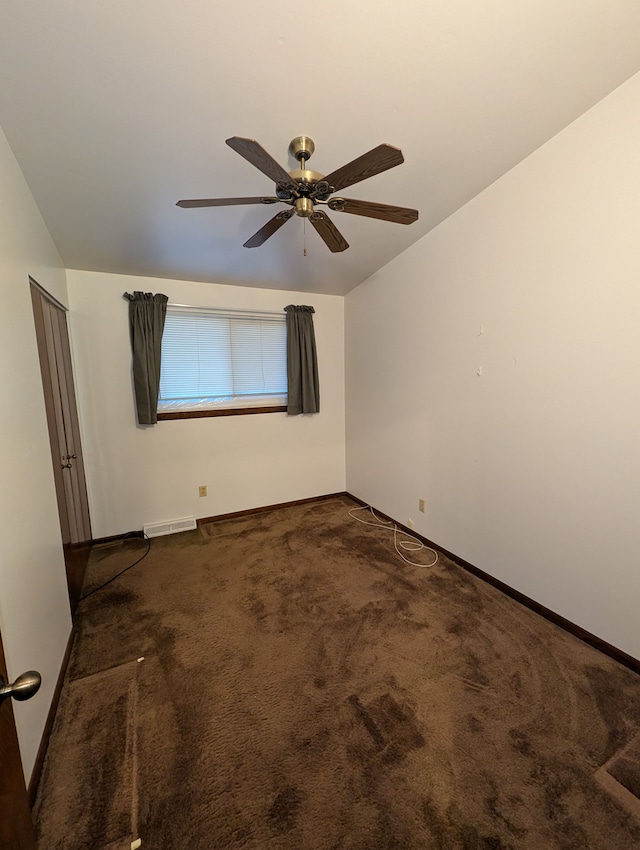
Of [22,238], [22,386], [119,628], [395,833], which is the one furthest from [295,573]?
[22,238]

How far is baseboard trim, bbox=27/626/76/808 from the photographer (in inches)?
46.6

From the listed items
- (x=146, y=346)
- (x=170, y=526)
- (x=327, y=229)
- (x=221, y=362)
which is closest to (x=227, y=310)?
(x=221, y=362)

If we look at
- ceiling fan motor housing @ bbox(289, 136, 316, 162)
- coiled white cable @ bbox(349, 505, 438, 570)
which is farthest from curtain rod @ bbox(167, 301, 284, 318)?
coiled white cable @ bbox(349, 505, 438, 570)

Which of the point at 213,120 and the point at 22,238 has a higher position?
the point at 213,120

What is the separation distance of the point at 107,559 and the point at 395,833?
2.67 m

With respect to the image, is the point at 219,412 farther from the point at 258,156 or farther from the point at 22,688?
the point at 22,688

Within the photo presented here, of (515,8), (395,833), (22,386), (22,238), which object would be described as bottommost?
(395,833)

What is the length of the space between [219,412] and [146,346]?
89cm

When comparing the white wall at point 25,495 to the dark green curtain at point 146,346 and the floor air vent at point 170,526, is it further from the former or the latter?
the floor air vent at point 170,526

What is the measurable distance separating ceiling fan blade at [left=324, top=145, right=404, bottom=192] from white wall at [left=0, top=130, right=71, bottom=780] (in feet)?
4.52

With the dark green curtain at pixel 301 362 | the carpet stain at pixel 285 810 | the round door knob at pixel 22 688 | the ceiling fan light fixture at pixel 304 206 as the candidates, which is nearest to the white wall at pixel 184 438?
the dark green curtain at pixel 301 362

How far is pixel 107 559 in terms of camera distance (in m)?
2.80

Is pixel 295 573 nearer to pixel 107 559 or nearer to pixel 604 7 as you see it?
pixel 107 559

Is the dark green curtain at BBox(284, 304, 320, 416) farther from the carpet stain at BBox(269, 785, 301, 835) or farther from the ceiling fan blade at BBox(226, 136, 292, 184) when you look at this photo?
the carpet stain at BBox(269, 785, 301, 835)
